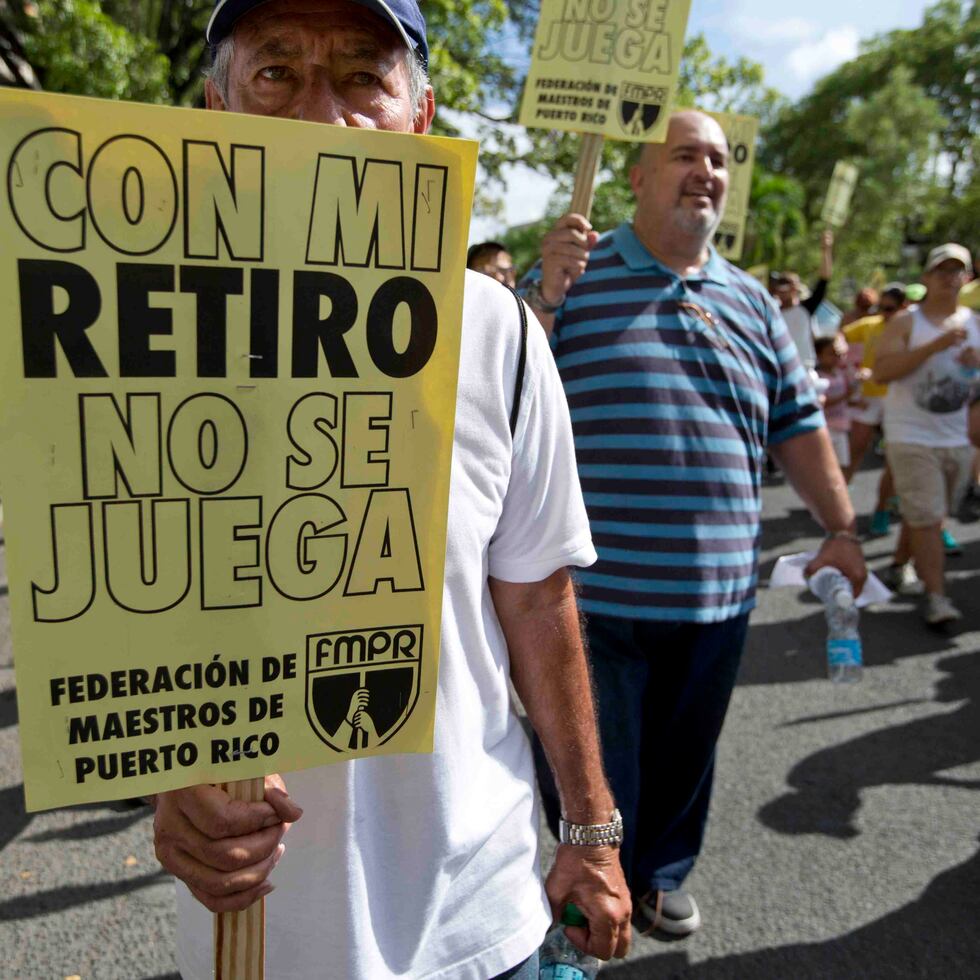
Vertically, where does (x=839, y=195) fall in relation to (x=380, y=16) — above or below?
above

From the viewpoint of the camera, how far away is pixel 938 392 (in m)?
5.60

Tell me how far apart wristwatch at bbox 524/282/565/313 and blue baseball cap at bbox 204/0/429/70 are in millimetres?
1302

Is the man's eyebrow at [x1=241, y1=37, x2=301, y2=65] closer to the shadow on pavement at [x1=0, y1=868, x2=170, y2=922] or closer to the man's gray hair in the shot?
the man's gray hair

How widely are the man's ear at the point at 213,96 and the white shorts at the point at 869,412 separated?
755 cm

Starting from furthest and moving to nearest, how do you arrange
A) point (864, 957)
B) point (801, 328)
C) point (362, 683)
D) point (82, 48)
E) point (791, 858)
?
point (82, 48), point (801, 328), point (791, 858), point (864, 957), point (362, 683)

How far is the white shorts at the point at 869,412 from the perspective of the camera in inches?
318

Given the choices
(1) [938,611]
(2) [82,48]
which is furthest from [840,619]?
(2) [82,48]

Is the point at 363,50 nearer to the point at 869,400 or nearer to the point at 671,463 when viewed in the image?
the point at 671,463

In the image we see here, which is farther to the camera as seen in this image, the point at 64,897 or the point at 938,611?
the point at 938,611

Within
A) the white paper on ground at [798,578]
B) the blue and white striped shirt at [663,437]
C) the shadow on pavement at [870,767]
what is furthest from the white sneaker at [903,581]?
the blue and white striped shirt at [663,437]

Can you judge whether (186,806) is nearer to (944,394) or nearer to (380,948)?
(380,948)

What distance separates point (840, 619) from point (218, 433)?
243 cm

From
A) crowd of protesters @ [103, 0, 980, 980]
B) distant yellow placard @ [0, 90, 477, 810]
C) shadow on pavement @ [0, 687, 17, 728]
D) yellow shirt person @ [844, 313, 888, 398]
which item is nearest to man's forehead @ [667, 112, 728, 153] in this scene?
crowd of protesters @ [103, 0, 980, 980]

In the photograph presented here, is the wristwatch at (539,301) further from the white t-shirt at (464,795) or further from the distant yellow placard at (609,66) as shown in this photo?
the white t-shirt at (464,795)
